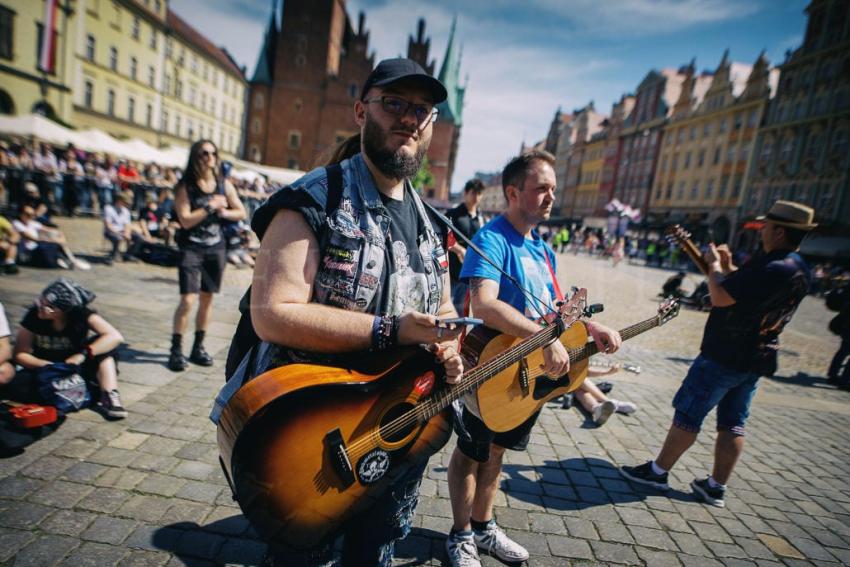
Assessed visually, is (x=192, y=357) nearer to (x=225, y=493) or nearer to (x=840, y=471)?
(x=225, y=493)

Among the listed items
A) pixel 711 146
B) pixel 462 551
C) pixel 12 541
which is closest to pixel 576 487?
pixel 462 551

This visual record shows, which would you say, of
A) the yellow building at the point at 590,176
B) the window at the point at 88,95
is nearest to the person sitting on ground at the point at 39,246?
the window at the point at 88,95

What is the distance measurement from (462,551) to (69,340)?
3.80m

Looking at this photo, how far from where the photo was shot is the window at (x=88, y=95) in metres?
34.4

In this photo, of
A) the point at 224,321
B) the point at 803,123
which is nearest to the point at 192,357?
the point at 224,321

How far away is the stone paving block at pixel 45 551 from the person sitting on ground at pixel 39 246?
27.3 feet

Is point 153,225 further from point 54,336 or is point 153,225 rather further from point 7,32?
point 7,32

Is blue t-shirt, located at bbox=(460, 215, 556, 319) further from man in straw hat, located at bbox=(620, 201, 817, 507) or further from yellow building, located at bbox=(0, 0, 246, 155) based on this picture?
yellow building, located at bbox=(0, 0, 246, 155)

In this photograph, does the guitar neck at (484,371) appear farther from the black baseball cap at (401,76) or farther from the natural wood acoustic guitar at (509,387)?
the black baseball cap at (401,76)

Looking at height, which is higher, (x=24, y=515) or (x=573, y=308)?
(x=573, y=308)

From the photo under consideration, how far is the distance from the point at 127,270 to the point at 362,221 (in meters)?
9.95

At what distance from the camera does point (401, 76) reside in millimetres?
1480

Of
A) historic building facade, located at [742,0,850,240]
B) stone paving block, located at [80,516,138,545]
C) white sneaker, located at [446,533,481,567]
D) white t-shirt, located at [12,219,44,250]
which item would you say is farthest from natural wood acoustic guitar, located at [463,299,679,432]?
historic building facade, located at [742,0,850,240]

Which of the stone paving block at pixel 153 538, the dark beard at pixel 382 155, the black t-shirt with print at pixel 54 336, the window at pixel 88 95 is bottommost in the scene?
the stone paving block at pixel 153 538
